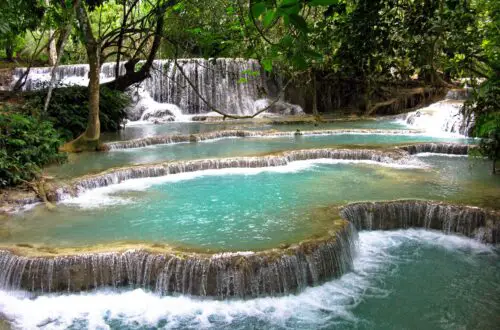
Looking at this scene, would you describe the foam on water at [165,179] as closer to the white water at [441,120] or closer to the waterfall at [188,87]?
the white water at [441,120]

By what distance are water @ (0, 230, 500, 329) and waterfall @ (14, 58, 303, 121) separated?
13172mm

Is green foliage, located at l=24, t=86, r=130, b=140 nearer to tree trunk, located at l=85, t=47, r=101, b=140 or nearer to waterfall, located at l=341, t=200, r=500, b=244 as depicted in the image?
tree trunk, located at l=85, t=47, r=101, b=140

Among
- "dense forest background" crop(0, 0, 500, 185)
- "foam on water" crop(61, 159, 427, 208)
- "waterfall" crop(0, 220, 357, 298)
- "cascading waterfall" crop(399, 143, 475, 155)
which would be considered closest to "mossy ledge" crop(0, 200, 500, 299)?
"waterfall" crop(0, 220, 357, 298)

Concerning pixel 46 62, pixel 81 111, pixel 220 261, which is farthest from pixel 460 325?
pixel 46 62

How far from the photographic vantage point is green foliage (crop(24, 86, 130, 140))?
1209 centimetres

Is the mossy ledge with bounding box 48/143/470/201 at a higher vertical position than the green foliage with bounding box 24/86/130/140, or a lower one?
lower

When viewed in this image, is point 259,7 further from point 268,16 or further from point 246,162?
point 246,162

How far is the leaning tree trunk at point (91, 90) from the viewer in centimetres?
978

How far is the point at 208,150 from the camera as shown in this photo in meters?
11.8

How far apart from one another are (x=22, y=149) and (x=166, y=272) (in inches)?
179

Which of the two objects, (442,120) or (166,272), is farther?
(442,120)

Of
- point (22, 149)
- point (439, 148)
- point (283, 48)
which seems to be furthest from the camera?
point (439, 148)

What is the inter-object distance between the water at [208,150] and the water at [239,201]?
104 cm

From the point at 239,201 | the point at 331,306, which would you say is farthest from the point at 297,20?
the point at 239,201
